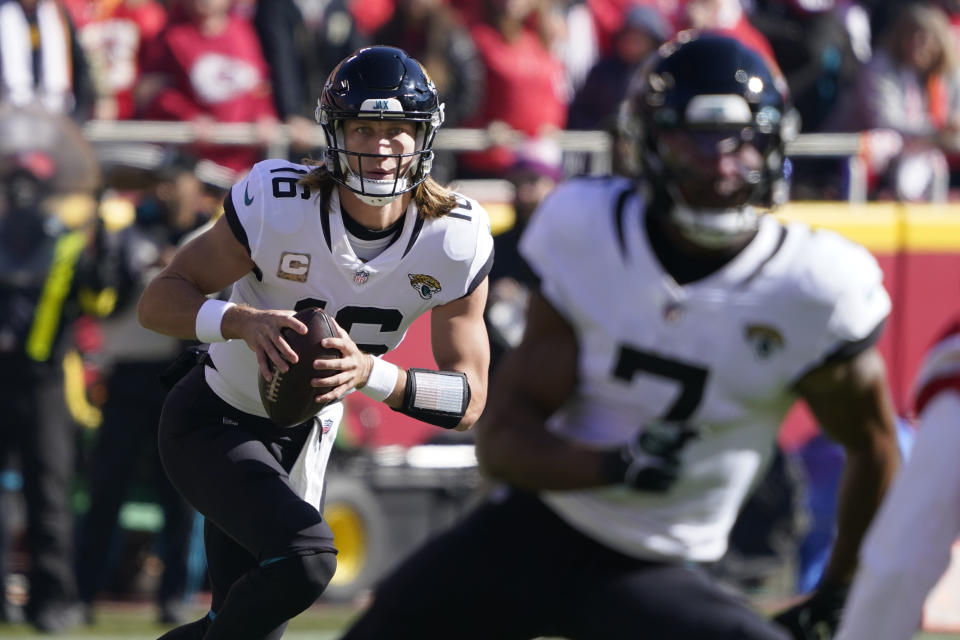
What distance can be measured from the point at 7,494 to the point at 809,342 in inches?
202

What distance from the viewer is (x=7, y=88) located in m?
7.19

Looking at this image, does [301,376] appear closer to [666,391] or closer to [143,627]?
[666,391]

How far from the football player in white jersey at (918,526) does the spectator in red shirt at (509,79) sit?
5.43 meters

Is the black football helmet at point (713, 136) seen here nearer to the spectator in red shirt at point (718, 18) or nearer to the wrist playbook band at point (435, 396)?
the wrist playbook band at point (435, 396)

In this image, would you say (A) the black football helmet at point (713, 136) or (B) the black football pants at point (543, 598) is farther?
(A) the black football helmet at point (713, 136)

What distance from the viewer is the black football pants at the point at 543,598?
268 centimetres

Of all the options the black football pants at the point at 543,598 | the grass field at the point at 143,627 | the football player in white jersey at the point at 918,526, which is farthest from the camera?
the grass field at the point at 143,627

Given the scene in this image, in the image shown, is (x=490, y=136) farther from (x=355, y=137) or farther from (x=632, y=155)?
(x=632, y=155)

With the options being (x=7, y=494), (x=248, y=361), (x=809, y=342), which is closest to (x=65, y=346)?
(x=7, y=494)

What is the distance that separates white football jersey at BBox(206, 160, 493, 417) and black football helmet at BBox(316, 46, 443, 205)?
0.11 meters

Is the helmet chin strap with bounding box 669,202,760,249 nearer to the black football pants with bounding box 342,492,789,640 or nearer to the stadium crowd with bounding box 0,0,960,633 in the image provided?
the black football pants with bounding box 342,492,789,640

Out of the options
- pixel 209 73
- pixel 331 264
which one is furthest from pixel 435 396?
pixel 209 73

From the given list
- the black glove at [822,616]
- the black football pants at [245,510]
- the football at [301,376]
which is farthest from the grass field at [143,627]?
the black glove at [822,616]

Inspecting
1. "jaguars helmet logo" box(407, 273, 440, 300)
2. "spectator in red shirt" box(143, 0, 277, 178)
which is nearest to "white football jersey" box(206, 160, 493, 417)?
"jaguars helmet logo" box(407, 273, 440, 300)
